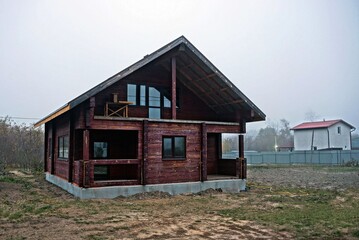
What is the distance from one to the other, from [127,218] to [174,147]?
5.98 metres

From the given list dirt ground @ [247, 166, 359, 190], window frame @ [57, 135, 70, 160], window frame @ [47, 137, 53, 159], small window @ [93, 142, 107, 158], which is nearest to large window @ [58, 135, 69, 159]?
window frame @ [57, 135, 70, 160]

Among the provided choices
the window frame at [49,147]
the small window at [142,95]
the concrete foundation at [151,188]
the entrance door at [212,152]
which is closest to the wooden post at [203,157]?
the concrete foundation at [151,188]

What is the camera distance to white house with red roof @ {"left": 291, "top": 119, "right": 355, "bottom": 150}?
168ft

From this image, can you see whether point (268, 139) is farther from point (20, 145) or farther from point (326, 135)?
point (20, 145)

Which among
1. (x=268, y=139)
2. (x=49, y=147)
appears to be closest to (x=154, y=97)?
(x=49, y=147)

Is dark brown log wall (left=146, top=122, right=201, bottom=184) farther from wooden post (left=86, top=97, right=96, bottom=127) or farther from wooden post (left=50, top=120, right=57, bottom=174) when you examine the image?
wooden post (left=50, top=120, right=57, bottom=174)

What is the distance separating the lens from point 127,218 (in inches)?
365

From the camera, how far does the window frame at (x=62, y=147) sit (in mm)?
15312

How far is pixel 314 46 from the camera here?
2630 inches

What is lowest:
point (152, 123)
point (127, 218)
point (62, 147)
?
point (127, 218)

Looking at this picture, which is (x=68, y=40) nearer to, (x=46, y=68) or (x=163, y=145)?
(x=46, y=68)

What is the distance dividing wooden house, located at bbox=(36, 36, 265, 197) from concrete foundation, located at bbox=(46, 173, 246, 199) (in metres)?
0.15

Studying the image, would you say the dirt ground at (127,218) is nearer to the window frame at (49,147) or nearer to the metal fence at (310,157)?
the window frame at (49,147)

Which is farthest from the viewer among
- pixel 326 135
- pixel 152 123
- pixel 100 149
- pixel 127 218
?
pixel 326 135
